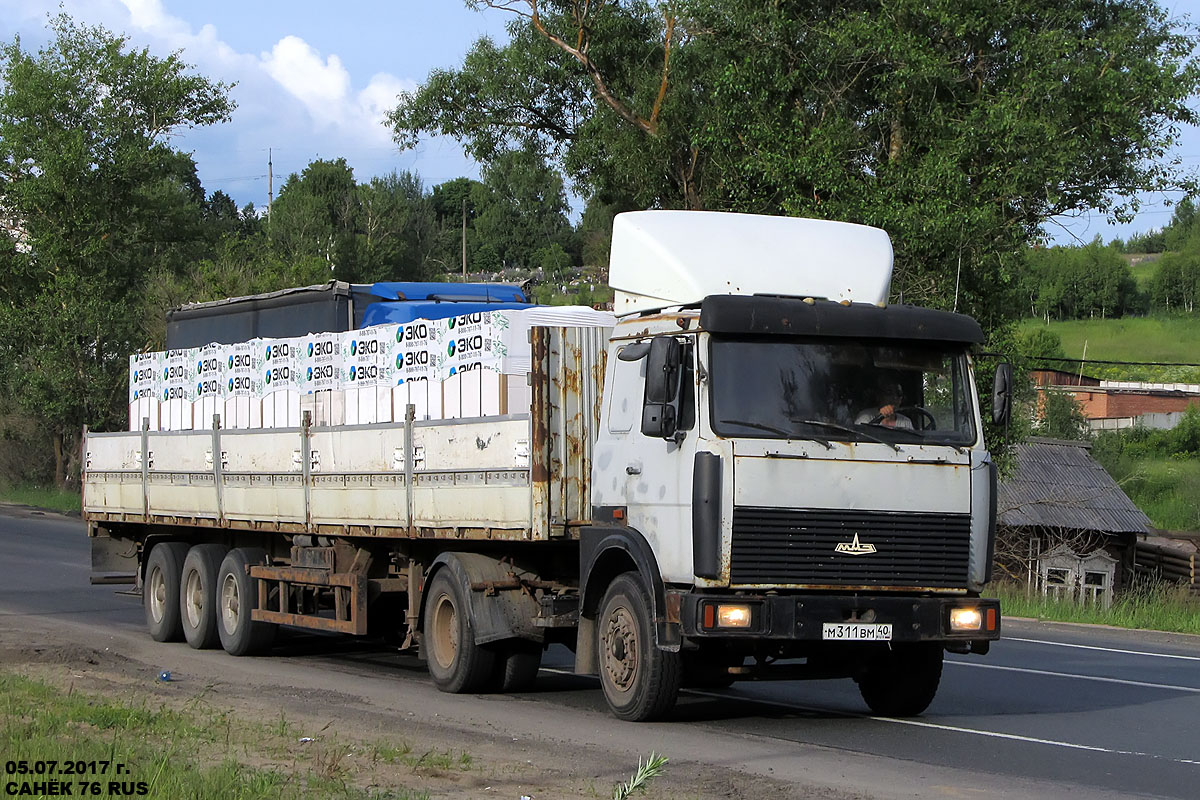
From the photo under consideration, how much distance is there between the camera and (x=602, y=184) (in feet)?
104

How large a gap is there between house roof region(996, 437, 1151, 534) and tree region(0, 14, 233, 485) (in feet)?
79.6

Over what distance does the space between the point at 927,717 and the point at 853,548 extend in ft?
6.99

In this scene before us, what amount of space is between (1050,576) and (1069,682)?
2830cm

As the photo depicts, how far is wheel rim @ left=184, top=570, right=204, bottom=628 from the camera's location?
49.8 ft

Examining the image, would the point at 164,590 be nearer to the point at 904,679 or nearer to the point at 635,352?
the point at 635,352

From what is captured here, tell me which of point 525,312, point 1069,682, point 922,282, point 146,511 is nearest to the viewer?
point 525,312

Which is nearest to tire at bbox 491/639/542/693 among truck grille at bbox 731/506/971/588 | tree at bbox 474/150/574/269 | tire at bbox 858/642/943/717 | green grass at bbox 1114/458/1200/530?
tire at bbox 858/642/943/717

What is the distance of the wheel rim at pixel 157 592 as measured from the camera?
15.8 meters

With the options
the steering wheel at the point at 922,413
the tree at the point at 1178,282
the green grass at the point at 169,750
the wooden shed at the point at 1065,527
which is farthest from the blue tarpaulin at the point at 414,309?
the tree at the point at 1178,282

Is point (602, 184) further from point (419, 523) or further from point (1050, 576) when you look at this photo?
point (419, 523)

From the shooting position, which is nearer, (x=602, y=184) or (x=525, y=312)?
(x=525, y=312)

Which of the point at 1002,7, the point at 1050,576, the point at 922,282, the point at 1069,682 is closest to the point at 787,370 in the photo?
the point at 1069,682

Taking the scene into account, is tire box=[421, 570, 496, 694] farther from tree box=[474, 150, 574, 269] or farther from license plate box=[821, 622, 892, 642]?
tree box=[474, 150, 574, 269]

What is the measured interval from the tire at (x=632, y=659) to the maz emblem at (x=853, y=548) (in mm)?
1247
